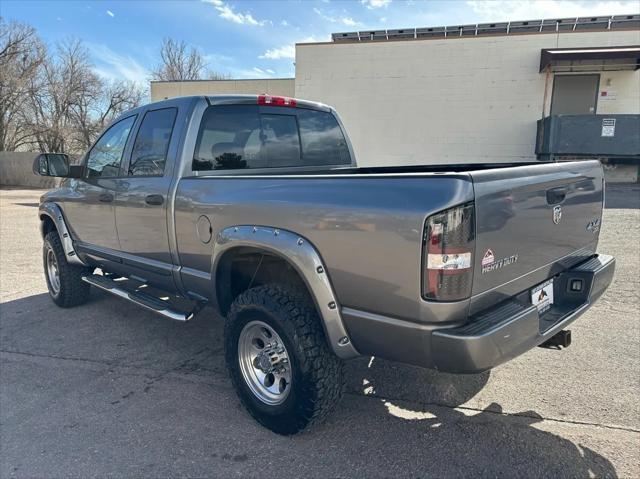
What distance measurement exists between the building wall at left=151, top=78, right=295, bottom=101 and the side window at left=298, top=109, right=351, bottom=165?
71.0 ft

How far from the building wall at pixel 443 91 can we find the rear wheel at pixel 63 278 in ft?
58.0

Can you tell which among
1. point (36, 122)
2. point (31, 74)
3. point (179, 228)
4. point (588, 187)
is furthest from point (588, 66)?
point (36, 122)

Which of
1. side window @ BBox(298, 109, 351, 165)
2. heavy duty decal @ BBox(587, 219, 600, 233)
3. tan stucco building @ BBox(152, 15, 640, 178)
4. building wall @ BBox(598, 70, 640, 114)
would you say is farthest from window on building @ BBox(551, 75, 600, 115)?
heavy duty decal @ BBox(587, 219, 600, 233)

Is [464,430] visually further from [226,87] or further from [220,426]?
[226,87]

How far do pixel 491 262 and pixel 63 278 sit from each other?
4.64m

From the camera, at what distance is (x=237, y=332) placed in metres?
2.93

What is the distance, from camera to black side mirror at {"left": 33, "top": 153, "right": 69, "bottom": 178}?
14.6 feet

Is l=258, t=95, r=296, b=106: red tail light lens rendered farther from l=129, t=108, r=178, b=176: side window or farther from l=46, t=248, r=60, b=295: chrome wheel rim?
l=46, t=248, r=60, b=295: chrome wheel rim

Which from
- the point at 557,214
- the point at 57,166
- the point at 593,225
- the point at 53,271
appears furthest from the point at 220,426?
the point at 53,271

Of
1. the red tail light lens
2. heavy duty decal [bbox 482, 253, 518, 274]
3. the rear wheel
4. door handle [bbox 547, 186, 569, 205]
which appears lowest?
the rear wheel

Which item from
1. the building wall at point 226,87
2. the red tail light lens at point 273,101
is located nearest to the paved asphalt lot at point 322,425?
the red tail light lens at point 273,101

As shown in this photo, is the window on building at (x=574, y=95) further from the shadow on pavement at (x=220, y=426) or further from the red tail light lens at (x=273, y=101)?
the shadow on pavement at (x=220, y=426)

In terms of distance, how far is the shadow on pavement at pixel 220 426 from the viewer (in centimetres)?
249

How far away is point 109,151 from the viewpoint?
435 centimetres
